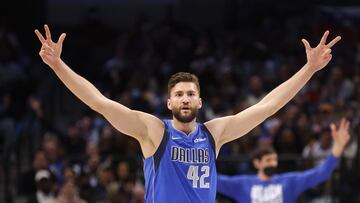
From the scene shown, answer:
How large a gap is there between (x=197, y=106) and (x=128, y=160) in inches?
268

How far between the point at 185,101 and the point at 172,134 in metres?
0.31

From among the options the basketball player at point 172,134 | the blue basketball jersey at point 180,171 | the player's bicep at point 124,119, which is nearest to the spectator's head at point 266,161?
the basketball player at point 172,134

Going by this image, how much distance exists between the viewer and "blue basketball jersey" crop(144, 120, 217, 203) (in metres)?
7.12

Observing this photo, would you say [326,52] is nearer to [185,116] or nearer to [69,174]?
[185,116]

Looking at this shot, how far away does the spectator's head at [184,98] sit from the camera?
23.7 ft

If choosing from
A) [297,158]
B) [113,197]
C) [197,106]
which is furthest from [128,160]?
[197,106]

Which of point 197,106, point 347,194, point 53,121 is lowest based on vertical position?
point 197,106

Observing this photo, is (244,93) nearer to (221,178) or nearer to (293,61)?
(293,61)

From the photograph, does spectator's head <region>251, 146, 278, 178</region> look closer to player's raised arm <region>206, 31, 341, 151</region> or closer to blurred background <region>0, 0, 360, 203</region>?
blurred background <region>0, 0, 360, 203</region>

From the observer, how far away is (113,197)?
12.7 meters

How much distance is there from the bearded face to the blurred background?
5.62 m

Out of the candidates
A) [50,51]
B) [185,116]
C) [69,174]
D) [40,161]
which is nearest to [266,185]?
[69,174]

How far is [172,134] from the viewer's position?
732 centimetres

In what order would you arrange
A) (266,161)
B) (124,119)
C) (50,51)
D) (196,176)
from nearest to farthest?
(50,51) → (124,119) → (196,176) → (266,161)
